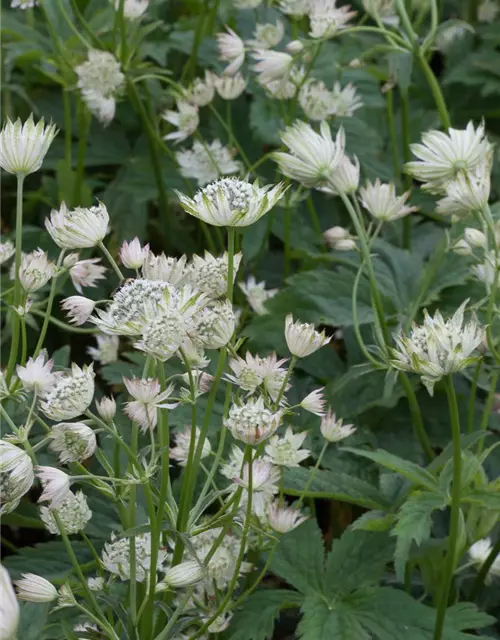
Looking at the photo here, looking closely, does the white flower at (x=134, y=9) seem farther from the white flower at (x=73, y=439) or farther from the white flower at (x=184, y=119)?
the white flower at (x=73, y=439)

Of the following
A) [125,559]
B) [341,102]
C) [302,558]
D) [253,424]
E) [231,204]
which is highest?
[231,204]

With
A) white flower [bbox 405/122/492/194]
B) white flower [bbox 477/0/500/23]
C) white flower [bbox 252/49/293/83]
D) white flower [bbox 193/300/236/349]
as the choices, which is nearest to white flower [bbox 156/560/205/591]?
white flower [bbox 193/300/236/349]

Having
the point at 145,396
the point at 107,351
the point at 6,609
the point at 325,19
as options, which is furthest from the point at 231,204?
the point at 325,19

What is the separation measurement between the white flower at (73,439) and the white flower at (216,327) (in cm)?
13

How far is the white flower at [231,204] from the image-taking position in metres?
0.83

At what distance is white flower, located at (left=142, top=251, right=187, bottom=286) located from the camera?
2.82 feet

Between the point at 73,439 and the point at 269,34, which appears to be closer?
the point at 73,439

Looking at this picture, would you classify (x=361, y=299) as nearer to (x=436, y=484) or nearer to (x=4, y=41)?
(x=436, y=484)

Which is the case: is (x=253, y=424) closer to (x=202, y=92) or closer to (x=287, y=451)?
(x=287, y=451)

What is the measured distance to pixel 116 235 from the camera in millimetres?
1779

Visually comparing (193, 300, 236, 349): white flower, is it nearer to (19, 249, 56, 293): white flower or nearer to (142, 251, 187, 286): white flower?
(142, 251, 187, 286): white flower

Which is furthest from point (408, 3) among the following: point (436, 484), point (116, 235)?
point (436, 484)

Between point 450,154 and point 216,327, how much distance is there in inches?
15.9

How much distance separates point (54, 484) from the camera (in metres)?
0.77
